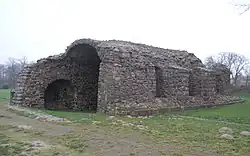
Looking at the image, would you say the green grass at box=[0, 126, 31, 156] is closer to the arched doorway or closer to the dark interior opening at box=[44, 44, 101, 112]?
the dark interior opening at box=[44, 44, 101, 112]

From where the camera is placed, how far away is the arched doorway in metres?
19.2

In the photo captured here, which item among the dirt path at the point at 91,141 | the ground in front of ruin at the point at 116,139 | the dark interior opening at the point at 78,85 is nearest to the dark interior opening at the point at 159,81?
the dark interior opening at the point at 78,85

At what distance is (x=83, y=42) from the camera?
16.4 metres

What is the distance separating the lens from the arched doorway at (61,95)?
1922cm

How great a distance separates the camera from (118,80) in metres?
14.1

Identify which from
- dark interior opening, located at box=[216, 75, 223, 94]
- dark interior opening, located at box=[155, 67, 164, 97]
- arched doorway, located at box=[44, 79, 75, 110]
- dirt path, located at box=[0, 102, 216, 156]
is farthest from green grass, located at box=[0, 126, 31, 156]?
dark interior opening, located at box=[216, 75, 223, 94]

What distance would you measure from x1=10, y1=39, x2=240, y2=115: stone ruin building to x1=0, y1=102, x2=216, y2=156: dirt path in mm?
3931

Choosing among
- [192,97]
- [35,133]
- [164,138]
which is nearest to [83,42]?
[192,97]

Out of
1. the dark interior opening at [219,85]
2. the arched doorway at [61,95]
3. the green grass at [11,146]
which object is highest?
the dark interior opening at [219,85]

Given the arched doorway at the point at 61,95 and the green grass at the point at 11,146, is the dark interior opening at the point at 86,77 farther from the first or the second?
the green grass at the point at 11,146

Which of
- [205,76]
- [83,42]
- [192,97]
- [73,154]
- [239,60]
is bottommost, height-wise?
[73,154]

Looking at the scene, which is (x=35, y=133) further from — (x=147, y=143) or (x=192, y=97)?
(x=192, y=97)

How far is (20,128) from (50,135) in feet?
5.00

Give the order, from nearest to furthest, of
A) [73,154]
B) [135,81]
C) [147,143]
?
[73,154], [147,143], [135,81]
